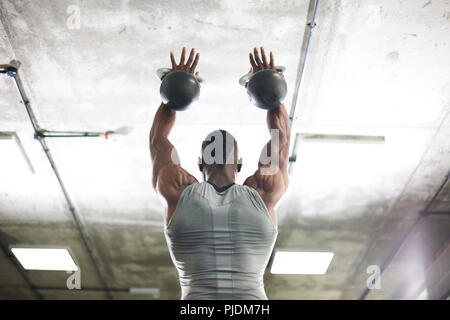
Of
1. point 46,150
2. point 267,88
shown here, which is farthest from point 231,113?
point 46,150

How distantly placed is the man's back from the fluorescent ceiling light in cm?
310

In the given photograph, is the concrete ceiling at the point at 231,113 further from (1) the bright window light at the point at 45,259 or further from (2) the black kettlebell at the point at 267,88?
(2) the black kettlebell at the point at 267,88

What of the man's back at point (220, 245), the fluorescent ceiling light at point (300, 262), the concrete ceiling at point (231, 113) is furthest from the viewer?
the fluorescent ceiling light at point (300, 262)

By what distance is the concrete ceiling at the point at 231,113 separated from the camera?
2.69m

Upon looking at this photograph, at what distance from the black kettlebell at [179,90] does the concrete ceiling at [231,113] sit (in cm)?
72

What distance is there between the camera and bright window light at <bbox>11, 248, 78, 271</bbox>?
4824 millimetres

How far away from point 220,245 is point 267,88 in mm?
854

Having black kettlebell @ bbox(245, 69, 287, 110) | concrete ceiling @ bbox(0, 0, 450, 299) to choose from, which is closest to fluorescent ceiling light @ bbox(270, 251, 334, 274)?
concrete ceiling @ bbox(0, 0, 450, 299)

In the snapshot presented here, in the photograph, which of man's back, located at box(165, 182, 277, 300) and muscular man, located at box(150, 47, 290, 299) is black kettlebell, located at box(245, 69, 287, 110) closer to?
muscular man, located at box(150, 47, 290, 299)

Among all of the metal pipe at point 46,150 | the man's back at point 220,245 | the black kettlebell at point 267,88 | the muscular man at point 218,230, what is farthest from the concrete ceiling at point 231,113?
the man's back at point 220,245

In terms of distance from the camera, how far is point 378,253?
4.88 meters

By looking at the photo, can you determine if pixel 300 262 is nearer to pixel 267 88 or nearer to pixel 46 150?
pixel 46 150

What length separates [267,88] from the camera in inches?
82.7

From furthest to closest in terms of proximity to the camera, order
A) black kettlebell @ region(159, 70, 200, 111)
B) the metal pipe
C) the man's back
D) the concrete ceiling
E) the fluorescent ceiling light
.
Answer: the fluorescent ceiling light
the metal pipe
the concrete ceiling
black kettlebell @ region(159, 70, 200, 111)
the man's back
